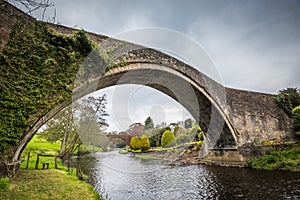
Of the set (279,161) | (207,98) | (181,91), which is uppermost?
(181,91)

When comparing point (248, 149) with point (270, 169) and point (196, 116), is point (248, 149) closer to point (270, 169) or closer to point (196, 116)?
point (270, 169)

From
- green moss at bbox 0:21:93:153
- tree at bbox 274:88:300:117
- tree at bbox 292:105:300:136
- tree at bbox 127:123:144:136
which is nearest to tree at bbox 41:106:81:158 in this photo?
tree at bbox 127:123:144:136

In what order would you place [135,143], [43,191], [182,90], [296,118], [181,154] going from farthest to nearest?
[135,143]
[181,154]
[296,118]
[182,90]
[43,191]

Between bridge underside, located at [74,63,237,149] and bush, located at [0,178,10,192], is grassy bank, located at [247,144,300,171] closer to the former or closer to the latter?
bridge underside, located at [74,63,237,149]

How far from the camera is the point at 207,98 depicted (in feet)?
42.3

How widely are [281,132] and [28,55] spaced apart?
18281 millimetres

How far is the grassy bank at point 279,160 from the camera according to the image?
35.2ft

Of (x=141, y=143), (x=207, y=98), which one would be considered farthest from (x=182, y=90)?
(x=141, y=143)

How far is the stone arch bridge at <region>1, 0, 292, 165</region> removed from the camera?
873cm

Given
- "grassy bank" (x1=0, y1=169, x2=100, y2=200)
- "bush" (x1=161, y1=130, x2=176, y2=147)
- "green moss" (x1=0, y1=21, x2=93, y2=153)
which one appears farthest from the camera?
"bush" (x1=161, y1=130, x2=176, y2=147)

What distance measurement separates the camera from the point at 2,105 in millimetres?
5574

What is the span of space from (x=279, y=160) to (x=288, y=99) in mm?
8219

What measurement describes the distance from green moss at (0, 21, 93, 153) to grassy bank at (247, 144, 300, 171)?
11882mm

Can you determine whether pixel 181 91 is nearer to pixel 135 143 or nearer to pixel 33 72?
pixel 33 72
